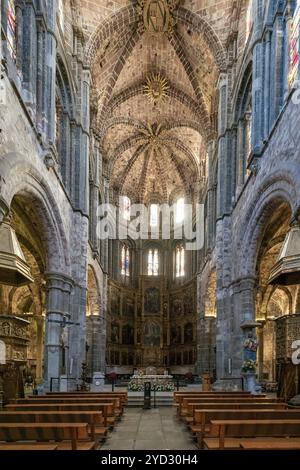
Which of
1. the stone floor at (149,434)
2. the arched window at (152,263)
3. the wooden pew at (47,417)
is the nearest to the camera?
the wooden pew at (47,417)

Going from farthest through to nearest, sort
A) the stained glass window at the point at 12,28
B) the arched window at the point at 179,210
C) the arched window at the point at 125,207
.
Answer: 1. the arched window at the point at 179,210
2. the arched window at the point at 125,207
3. the stained glass window at the point at 12,28

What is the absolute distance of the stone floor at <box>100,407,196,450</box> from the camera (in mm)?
9953

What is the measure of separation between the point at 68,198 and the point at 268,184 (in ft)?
32.4

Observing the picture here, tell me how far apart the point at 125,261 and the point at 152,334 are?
7146mm

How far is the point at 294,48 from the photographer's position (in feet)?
55.6

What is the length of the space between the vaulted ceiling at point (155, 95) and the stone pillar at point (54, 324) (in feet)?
43.0

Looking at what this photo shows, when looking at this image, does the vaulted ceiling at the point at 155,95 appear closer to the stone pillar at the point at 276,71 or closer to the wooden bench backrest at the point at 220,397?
the stone pillar at the point at 276,71

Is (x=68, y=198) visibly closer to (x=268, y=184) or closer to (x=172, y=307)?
(x=268, y=184)

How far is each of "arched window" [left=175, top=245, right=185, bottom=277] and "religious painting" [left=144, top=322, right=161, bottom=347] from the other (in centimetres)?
520

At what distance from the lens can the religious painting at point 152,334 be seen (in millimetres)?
45344

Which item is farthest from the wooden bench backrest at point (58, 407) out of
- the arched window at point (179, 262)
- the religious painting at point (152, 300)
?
the arched window at point (179, 262)

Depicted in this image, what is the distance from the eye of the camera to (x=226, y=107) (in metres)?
26.8

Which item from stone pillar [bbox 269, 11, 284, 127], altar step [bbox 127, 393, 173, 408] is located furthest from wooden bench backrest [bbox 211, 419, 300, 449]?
stone pillar [bbox 269, 11, 284, 127]

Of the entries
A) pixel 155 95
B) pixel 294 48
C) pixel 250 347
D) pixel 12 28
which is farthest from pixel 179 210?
pixel 12 28
